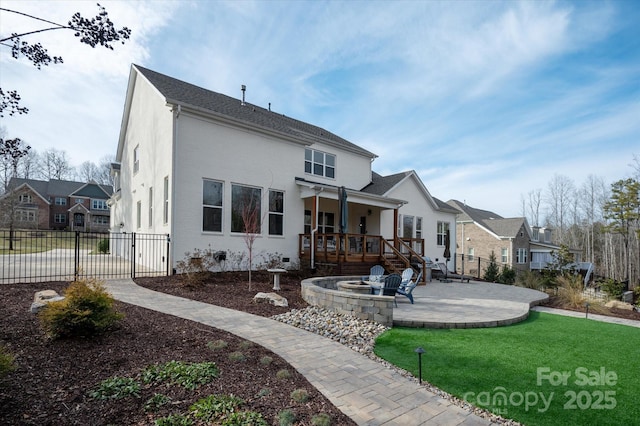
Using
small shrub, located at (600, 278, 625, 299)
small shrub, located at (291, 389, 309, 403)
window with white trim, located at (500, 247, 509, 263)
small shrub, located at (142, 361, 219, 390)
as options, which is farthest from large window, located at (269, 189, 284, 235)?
window with white trim, located at (500, 247, 509, 263)

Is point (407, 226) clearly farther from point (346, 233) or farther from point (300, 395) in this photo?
point (300, 395)

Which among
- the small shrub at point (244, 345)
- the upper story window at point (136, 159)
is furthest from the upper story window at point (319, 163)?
the small shrub at point (244, 345)

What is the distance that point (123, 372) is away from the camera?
381 centimetres

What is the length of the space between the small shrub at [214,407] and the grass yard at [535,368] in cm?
258

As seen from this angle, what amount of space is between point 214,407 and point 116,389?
3.79ft

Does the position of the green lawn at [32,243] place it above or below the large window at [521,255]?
above

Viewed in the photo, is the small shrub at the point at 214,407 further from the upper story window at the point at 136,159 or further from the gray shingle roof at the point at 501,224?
the gray shingle roof at the point at 501,224

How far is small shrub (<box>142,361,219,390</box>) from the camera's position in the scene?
3652mm

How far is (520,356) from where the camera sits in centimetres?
536

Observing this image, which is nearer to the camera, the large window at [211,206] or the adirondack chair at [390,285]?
the adirondack chair at [390,285]

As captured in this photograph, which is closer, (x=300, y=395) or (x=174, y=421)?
(x=174, y=421)

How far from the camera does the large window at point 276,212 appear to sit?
14.3 m

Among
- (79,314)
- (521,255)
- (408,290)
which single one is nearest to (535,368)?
(408,290)

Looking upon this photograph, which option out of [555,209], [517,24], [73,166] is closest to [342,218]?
[517,24]
